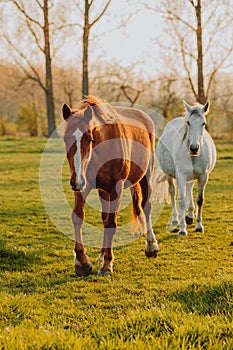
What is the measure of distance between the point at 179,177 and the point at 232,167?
10.6m

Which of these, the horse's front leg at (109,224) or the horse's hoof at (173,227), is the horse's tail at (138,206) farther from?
the horse's hoof at (173,227)

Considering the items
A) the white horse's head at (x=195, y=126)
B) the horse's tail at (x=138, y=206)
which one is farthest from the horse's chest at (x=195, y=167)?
the horse's tail at (x=138, y=206)

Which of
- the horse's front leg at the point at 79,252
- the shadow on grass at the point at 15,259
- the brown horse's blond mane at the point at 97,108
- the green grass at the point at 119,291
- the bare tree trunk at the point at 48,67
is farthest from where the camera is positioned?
the bare tree trunk at the point at 48,67

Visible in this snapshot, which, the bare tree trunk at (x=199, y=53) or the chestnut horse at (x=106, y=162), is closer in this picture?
the chestnut horse at (x=106, y=162)

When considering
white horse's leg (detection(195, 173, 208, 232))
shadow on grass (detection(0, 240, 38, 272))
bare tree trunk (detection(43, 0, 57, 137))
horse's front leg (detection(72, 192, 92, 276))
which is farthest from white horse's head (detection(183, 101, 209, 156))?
bare tree trunk (detection(43, 0, 57, 137))

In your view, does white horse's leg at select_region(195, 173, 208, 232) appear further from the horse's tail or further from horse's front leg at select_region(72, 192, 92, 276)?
horse's front leg at select_region(72, 192, 92, 276)

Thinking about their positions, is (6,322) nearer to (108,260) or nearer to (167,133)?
(108,260)

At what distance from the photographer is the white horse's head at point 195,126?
7398 millimetres

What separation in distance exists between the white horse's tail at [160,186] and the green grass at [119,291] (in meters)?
0.47

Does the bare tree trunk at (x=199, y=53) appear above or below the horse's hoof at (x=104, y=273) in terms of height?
above

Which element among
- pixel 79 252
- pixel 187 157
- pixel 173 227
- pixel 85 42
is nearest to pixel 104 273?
pixel 79 252

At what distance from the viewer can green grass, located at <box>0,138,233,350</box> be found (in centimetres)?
319

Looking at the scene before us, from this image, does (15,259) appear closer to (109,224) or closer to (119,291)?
(109,224)

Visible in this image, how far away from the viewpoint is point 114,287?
4977 millimetres
